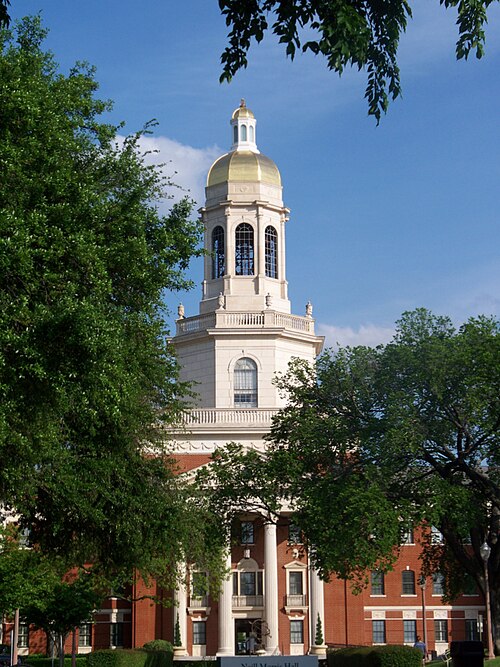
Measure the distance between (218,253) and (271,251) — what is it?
118 inches

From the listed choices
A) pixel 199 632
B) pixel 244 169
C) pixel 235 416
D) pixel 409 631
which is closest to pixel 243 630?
pixel 199 632

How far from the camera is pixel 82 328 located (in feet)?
63.8

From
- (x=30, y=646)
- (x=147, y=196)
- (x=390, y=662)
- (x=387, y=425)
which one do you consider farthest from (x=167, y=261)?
(x=30, y=646)

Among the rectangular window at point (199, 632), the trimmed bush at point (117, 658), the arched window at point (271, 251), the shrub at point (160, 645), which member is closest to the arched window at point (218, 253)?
the arched window at point (271, 251)

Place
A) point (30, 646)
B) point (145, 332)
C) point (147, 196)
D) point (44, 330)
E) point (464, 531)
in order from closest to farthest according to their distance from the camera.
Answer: point (44, 330) → point (145, 332) → point (147, 196) → point (464, 531) → point (30, 646)

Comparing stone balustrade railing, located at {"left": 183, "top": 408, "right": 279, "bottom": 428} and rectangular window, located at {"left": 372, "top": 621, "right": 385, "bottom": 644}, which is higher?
stone balustrade railing, located at {"left": 183, "top": 408, "right": 279, "bottom": 428}

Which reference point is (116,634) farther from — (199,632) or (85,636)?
(199,632)

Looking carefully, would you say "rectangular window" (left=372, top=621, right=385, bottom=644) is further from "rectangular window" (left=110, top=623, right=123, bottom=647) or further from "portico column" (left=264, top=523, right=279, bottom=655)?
"rectangular window" (left=110, top=623, right=123, bottom=647)

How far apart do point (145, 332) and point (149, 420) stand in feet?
13.7

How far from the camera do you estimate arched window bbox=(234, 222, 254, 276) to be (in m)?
65.2

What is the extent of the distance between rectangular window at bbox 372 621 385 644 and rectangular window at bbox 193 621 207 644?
10065 millimetres

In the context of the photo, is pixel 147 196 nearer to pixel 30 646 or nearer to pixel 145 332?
pixel 145 332

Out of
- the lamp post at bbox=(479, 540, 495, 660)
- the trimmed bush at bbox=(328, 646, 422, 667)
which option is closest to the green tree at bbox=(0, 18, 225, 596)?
the trimmed bush at bbox=(328, 646, 422, 667)

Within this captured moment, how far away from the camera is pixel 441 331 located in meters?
35.5
